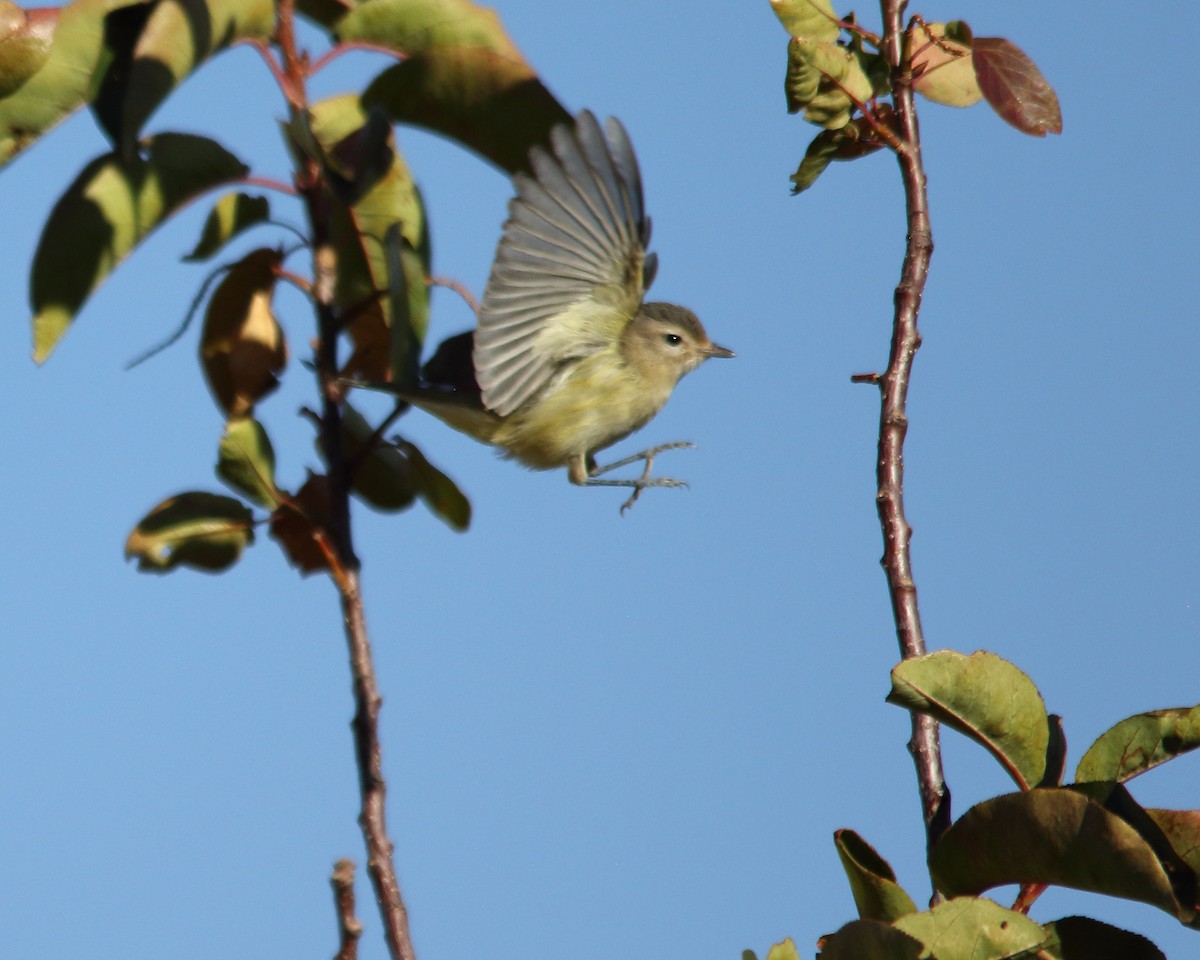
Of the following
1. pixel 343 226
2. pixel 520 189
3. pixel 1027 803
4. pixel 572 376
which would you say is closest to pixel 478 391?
pixel 572 376

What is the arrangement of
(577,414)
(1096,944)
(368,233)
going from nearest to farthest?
(1096,944), (368,233), (577,414)

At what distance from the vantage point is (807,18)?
2.34 meters

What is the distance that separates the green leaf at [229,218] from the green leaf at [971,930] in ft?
6.11

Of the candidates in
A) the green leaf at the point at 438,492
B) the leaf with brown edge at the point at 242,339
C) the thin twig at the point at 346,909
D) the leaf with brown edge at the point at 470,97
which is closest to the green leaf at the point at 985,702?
the thin twig at the point at 346,909

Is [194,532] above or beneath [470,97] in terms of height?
beneath

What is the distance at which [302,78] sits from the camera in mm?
2605

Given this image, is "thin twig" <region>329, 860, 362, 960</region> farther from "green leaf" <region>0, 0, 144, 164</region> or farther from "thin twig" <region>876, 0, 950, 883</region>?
"green leaf" <region>0, 0, 144, 164</region>

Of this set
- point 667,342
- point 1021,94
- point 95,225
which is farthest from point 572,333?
point 1021,94

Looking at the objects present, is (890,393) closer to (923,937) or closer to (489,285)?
(923,937)

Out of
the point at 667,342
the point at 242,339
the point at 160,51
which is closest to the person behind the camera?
the point at 160,51

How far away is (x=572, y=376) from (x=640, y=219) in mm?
678

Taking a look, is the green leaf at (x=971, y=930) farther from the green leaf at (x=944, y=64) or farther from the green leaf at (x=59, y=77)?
the green leaf at (x=59, y=77)

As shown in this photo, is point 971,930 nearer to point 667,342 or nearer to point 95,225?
point 95,225

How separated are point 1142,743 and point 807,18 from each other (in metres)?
1.29
